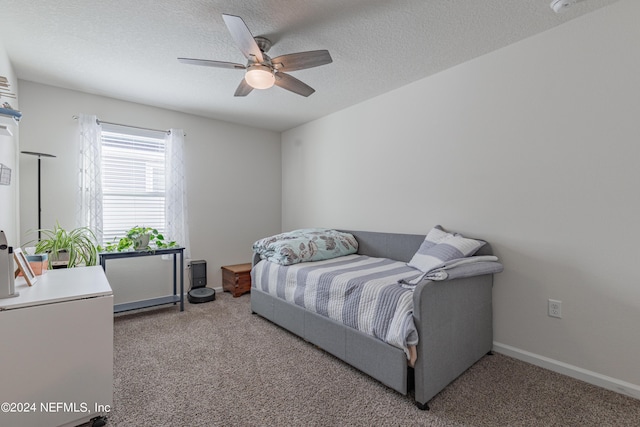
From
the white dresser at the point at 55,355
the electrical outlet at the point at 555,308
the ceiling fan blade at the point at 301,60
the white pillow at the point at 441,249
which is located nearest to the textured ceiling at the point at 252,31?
the ceiling fan blade at the point at 301,60

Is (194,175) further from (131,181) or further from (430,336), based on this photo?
(430,336)

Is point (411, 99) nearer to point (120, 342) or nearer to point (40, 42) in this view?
point (40, 42)

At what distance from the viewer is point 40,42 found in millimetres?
2262

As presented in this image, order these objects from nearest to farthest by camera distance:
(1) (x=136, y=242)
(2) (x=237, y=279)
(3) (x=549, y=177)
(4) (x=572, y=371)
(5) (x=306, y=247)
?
(4) (x=572, y=371) < (3) (x=549, y=177) < (5) (x=306, y=247) < (1) (x=136, y=242) < (2) (x=237, y=279)

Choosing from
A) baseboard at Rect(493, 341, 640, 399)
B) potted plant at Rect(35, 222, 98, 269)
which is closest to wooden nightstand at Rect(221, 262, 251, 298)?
potted plant at Rect(35, 222, 98, 269)

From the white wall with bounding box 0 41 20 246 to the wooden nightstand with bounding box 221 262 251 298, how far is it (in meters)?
2.07

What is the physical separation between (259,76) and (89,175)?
7.81ft

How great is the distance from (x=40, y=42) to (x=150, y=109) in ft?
4.57

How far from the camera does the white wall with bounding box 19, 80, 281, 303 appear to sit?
299 centimetres

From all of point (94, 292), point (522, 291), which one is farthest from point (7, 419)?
point (522, 291)

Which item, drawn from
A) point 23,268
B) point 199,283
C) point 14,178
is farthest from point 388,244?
point 14,178

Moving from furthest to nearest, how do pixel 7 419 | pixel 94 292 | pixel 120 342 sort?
1. pixel 120 342
2. pixel 94 292
3. pixel 7 419

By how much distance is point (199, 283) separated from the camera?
154 inches

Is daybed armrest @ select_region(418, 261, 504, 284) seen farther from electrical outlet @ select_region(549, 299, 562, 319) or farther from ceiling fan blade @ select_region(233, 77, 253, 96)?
ceiling fan blade @ select_region(233, 77, 253, 96)
